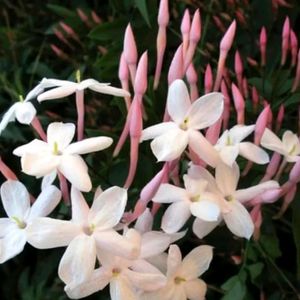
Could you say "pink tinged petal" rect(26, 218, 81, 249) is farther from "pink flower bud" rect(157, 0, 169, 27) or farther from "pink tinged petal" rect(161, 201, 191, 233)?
"pink flower bud" rect(157, 0, 169, 27)

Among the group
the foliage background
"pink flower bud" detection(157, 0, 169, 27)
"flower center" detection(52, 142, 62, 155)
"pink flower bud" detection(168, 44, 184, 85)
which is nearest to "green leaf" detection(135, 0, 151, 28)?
the foliage background

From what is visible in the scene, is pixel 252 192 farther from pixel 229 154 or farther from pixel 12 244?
pixel 12 244

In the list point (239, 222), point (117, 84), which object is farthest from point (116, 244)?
point (117, 84)

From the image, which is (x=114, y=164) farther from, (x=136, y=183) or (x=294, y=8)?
(x=294, y=8)

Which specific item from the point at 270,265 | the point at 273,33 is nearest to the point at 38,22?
the point at 273,33

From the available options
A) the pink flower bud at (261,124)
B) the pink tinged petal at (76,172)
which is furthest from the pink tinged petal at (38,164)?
the pink flower bud at (261,124)

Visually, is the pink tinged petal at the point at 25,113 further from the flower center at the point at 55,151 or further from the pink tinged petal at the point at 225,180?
the pink tinged petal at the point at 225,180
